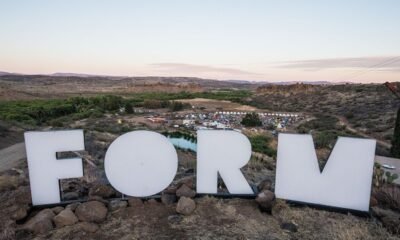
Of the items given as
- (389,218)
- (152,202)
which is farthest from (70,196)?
(389,218)

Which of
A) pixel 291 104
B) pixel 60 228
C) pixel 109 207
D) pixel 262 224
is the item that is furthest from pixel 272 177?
pixel 291 104

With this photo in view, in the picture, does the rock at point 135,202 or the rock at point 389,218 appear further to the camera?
the rock at point 135,202

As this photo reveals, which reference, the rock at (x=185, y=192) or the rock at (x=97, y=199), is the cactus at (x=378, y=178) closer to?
the rock at (x=185, y=192)

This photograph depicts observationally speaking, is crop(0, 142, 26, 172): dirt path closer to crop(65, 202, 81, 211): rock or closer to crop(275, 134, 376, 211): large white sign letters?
crop(65, 202, 81, 211): rock

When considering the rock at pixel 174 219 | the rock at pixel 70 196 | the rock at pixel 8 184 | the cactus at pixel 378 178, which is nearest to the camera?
the rock at pixel 174 219

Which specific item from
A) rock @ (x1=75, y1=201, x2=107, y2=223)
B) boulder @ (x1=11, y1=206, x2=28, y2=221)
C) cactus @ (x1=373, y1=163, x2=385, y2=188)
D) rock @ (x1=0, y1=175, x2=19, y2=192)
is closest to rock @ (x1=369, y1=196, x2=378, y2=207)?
cactus @ (x1=373, y1=163, x2=385, y2=188)

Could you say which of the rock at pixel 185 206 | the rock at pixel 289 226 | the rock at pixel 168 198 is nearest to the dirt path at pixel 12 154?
the rock at pixel 168 198
